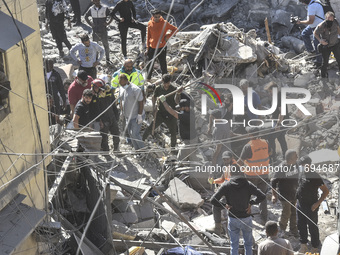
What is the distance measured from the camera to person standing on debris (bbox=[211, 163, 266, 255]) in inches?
311

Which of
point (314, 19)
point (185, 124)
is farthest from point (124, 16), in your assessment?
point (185, 124)

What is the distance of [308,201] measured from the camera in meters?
8.42

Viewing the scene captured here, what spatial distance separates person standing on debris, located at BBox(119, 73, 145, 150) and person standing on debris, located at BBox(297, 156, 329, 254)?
293 cm

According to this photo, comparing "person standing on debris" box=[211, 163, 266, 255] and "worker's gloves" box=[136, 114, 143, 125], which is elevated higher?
"worker's gloves" box=[136, 114, 143, 125]

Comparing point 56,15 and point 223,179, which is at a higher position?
point 56,15

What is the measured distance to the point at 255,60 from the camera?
13.3m

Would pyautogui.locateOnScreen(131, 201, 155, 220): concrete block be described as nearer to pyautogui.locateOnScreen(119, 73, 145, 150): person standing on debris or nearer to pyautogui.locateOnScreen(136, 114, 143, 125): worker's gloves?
pyautogui.locateOnScreen(119, 73, 145, 150): person standing on debris

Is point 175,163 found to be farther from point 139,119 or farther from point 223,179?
point 223,179

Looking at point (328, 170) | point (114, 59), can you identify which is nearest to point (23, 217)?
point (328, 170)

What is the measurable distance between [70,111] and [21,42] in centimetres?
501

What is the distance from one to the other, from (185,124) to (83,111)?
1.76 meters

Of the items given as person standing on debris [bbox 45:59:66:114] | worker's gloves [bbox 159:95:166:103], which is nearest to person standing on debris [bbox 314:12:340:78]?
worker's gloves [bbox 159:95:166:103]

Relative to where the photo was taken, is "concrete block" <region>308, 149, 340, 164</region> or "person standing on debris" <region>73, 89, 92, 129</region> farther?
"concrete block" <region>308, 149, 340, 164</region>

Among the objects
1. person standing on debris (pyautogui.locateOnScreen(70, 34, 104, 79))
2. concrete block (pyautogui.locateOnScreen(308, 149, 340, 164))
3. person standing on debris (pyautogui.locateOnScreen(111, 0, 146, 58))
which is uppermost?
person standing on debris (pyautogui.locateOnScreen(111, 0, 146, 58))
